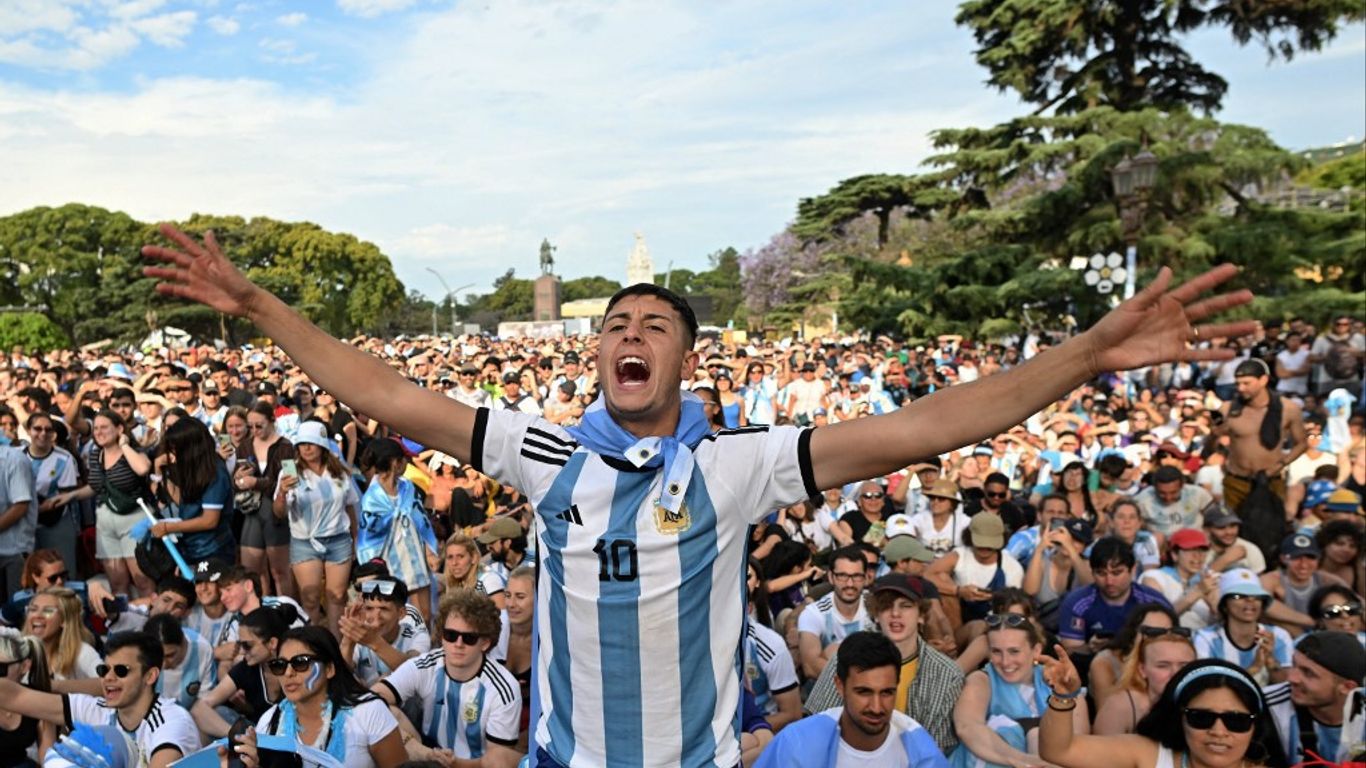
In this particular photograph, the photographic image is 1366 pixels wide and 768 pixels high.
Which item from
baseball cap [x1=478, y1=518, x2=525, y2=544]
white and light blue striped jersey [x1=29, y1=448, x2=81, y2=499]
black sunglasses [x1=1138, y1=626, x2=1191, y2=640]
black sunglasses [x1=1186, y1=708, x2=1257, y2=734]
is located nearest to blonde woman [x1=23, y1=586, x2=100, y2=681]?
baseball cap [x1=478, y1=518, x2=525, y2=544]

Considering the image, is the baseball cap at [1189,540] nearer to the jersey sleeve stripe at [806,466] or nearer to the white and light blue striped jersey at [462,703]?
the white and light blue striped jersey at [462,703]

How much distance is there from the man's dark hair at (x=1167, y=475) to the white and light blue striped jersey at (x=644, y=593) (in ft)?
21.5

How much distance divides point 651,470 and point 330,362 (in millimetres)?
765

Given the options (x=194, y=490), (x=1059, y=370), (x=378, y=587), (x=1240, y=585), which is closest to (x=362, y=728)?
(x=378, y=587)

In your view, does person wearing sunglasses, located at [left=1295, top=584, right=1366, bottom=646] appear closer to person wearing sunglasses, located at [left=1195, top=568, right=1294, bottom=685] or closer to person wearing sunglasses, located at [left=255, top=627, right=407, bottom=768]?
person wearing sunglasses, located at [left=1195, top=568, right=1294, bottom=685]

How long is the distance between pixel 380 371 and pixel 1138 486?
25.9 feet

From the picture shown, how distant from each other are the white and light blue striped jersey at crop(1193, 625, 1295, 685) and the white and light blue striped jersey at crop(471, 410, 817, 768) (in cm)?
415

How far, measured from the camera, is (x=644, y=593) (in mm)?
2113

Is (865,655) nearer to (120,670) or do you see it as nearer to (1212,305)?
(1212,305)

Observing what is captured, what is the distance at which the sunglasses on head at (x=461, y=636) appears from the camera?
4840 millimetres

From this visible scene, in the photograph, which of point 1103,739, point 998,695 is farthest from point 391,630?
point 1103,739

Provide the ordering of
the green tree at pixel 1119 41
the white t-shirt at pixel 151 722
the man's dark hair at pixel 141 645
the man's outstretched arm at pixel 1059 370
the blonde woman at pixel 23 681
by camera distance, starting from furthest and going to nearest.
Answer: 1. the green tree at pixel 1119 41
2. the blonde woman at pixel 23 681
3. the man's dark hair at pixel 141 645
4. the white t-shirt at pixel 151 722
5. the man's outstretched arm at pixel 1059 370

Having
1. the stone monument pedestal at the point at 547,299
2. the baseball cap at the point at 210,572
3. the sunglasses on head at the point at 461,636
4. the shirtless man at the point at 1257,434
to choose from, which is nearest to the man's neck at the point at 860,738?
the sunglasses on head at the point at 461,636

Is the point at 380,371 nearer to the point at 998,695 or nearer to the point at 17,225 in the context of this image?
the point at 998,695
